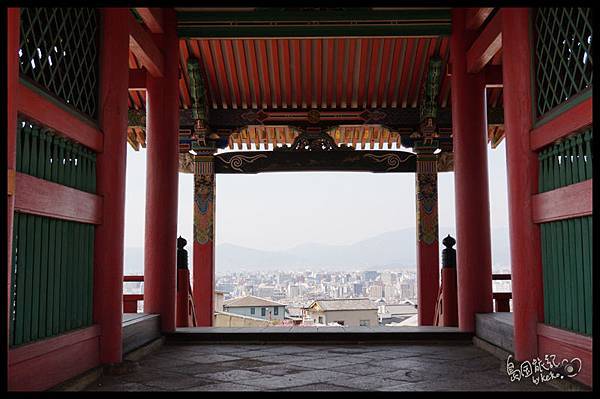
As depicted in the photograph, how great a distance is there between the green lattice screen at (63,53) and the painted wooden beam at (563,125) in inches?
103

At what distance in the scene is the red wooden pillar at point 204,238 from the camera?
7980 millimetres

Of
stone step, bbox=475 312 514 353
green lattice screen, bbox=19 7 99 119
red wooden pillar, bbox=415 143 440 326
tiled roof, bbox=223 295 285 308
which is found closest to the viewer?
green lattice screen, bbox=19 7 99 119

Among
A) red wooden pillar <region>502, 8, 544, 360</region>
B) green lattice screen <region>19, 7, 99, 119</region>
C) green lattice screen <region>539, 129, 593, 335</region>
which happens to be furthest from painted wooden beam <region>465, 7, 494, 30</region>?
green lattice screen <region>19, 7, 99, 119</region>

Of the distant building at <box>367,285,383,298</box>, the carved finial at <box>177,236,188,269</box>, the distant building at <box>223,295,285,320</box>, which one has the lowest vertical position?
the distant building at <box>367,285,383,298</box>

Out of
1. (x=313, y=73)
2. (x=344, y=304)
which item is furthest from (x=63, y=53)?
(x=344, y=304)

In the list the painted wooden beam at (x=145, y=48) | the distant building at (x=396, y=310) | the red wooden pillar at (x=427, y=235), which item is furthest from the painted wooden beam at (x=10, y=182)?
the distant building at (x=396, y=310)

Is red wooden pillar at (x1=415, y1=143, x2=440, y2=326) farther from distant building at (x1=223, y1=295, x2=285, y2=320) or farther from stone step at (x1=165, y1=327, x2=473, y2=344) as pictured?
distant building at (x1=223, y1=295, x2=285, y2=320)

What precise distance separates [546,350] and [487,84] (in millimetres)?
2851

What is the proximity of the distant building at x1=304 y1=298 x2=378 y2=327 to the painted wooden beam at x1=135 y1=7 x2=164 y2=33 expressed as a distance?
13.4 meters

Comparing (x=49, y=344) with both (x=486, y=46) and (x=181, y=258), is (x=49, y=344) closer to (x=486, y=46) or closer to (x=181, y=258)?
(x=181, y=258)

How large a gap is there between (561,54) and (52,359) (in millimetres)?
3052

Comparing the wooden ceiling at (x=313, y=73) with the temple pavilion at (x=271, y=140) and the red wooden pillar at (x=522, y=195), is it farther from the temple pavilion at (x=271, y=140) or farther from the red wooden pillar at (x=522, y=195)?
the red wooden pillar at (x=522, y=195)

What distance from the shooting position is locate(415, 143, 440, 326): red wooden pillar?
782 centimetres

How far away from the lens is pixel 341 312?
1814 cm
